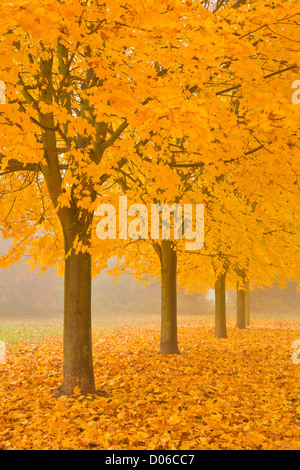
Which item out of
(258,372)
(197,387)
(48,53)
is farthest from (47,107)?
(258,372)

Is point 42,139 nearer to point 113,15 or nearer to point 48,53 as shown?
point 48,53

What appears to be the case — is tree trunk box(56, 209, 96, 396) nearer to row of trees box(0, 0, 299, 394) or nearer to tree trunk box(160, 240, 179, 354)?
row of trees box(0, 0, 299, 394)

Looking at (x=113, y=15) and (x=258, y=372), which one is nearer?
(x=113, y=15)

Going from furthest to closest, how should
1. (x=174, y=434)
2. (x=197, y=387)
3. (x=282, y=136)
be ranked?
(x=197, y=387), (x=282, y=136), (x=174, y=434)

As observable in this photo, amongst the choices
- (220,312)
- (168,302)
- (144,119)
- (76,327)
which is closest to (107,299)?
(220,312)

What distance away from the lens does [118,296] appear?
46938 millimetres

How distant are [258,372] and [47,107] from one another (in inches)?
275

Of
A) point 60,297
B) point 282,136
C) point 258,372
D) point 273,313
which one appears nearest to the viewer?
point 282,136

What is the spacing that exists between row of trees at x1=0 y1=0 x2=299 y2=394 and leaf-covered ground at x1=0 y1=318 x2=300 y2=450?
0.89 metres

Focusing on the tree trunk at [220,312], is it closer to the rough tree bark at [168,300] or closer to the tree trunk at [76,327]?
the rough tree bark at [168,300]

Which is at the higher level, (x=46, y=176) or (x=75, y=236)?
(x=46, y=176)

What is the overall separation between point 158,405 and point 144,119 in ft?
14.0

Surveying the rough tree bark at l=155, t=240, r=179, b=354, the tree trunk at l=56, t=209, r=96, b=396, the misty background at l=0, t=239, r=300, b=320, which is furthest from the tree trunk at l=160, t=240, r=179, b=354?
the misty background at l=0, t=239, r=300, b=320

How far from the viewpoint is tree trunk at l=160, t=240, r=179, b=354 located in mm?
10422
